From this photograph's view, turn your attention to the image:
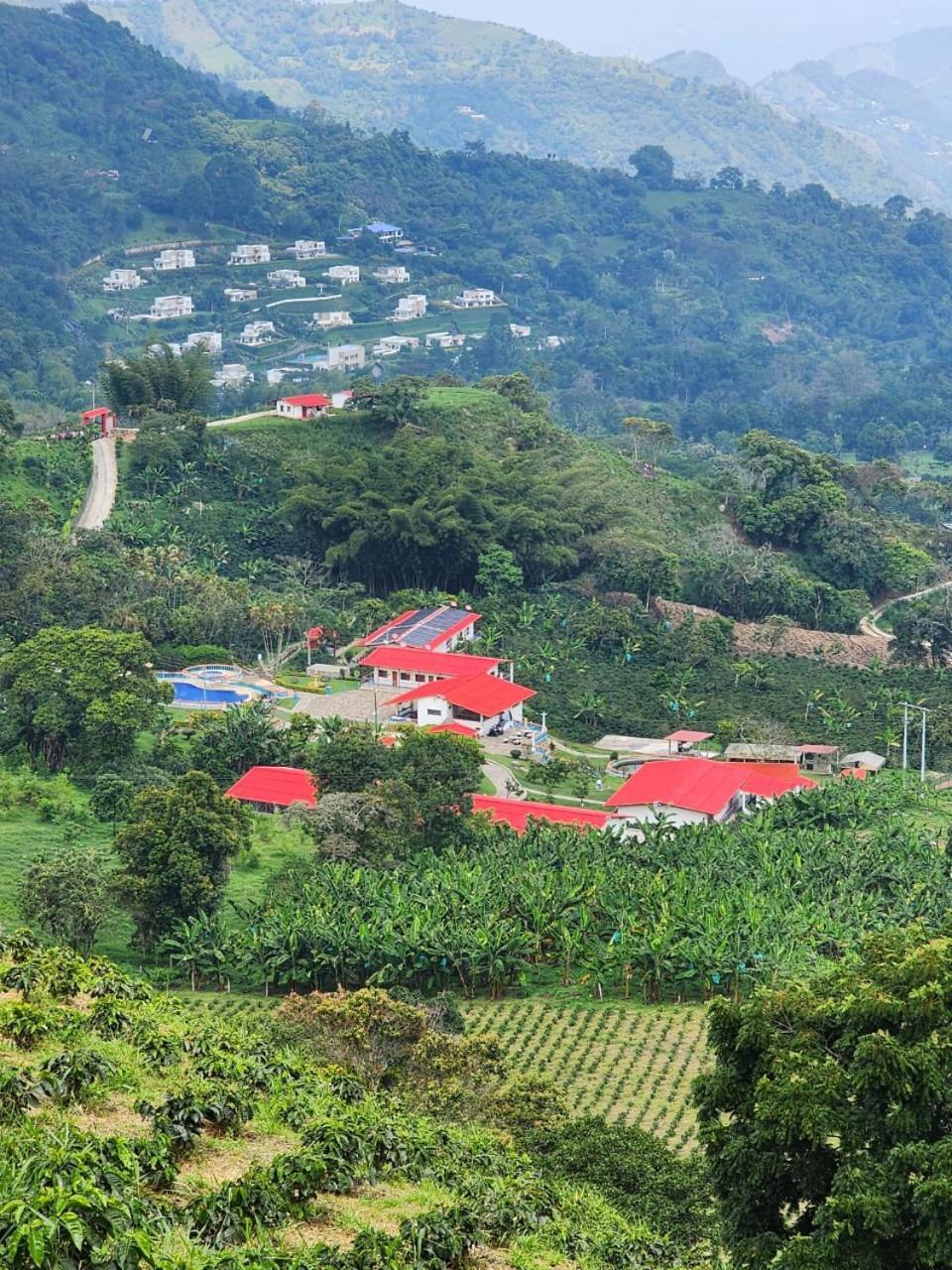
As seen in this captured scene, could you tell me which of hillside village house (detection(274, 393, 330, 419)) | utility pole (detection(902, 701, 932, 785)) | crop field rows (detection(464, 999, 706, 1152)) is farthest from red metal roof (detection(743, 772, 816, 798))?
hillside village house (detection(274, 393, 330, 419))

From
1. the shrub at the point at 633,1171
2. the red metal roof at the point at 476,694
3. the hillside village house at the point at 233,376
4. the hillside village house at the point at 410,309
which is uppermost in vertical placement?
the shrub at the point at 633,1171

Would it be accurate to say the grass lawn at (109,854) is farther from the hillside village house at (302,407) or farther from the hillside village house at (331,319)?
the hillside village house at (331,319)

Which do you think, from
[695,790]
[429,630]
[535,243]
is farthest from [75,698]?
[535,243]

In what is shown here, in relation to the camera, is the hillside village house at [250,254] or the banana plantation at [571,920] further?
the hillside village house at [250,254]

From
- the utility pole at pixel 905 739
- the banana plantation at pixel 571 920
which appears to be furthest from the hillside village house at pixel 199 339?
the banana plantation at pixel 571 920

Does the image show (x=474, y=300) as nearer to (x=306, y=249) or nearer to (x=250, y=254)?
(x=306, y=249)

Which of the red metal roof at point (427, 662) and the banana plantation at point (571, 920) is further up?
the banana plantation at point (571, 920)

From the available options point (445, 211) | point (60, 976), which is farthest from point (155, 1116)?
point (445, 211)
